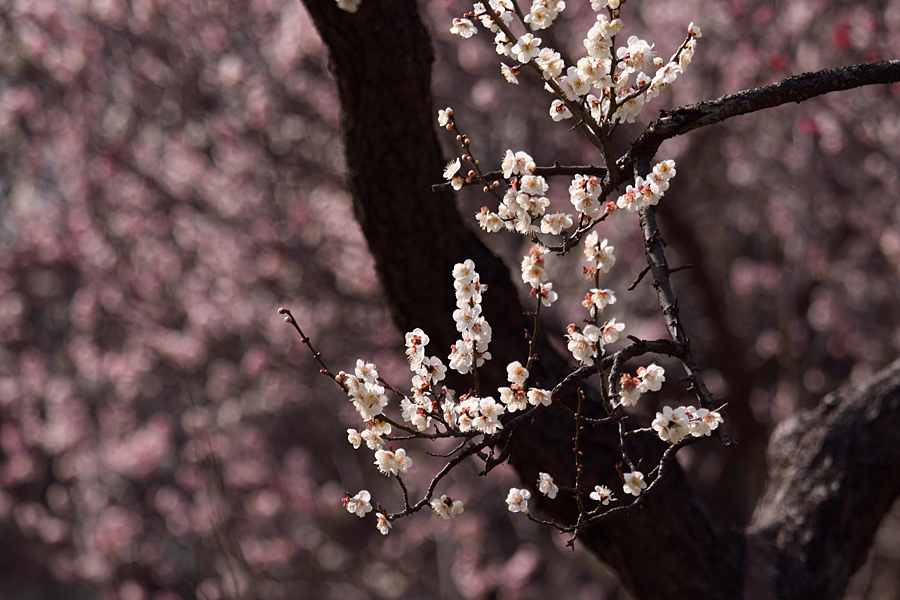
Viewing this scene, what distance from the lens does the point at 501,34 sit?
1.66 m

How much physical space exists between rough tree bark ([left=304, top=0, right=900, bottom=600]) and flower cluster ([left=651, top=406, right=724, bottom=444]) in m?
0.68

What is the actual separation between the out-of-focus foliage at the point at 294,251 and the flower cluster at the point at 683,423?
12.5ft

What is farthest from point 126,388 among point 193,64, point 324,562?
point 193,64

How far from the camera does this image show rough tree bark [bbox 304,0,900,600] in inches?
91.4

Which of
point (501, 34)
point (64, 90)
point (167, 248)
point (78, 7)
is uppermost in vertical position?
point (78, 7)

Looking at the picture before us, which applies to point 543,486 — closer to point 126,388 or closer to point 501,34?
point 501,34

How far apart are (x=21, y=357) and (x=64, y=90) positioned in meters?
3.58

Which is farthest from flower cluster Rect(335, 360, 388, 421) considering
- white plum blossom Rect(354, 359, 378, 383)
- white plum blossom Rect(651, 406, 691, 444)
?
white plum blossom Rect(651, 406, 691, 444)

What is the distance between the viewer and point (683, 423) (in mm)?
1528

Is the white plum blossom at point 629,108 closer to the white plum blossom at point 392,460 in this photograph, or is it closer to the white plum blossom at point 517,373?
the white plum blossom at point 517,373

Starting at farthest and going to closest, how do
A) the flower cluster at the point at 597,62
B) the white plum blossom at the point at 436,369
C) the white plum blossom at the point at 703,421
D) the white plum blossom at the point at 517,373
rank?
the white plum blossom at the point at 436,369 → the white plum blossom at the point at 517,373 → the flower cluster at the point at 597,62 → the white plum blossom at the point at 703,421

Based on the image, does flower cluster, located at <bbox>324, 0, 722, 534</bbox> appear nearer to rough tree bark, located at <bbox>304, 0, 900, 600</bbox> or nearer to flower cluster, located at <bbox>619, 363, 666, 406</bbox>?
flower cluster, located at <bbox>619, 363, 666, 406</bbox>

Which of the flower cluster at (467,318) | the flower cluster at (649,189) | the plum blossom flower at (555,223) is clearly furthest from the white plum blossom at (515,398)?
the flower cluster at (649,189)

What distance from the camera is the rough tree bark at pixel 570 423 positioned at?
2.32 m
